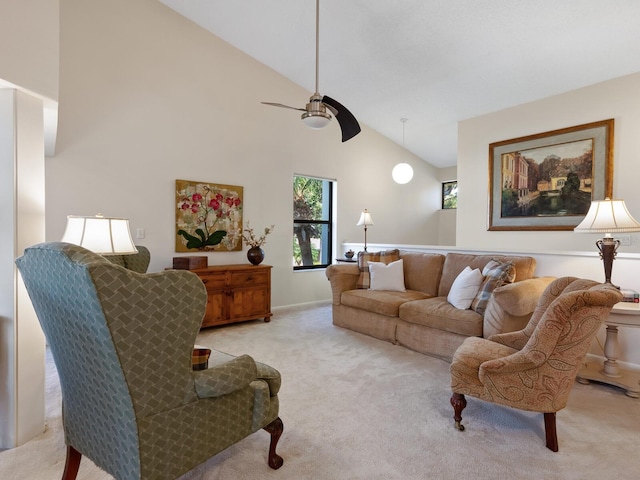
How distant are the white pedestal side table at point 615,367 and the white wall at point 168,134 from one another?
3.64 meters

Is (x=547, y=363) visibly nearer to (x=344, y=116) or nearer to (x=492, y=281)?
(x=492, y=281)

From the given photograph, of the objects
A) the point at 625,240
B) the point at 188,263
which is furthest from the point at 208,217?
the point at 625,240

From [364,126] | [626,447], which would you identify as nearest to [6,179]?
[626,447]

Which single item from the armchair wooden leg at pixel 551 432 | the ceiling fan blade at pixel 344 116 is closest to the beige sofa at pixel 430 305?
the armchair wooden leg at pixel 551 432

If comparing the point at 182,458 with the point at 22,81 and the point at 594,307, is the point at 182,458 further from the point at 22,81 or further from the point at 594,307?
the point at 22,81

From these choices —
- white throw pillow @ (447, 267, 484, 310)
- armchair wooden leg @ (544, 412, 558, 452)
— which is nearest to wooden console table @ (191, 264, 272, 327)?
white throw pillow @ (447, 267, 484, 310)

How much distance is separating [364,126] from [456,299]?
377 cm

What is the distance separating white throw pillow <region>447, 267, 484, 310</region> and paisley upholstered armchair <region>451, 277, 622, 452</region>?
1094 millimetres

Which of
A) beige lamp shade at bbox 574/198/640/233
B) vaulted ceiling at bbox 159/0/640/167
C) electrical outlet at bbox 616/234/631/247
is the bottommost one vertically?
electrical outlet at bbox 616/234/631/247

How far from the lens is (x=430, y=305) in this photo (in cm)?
327

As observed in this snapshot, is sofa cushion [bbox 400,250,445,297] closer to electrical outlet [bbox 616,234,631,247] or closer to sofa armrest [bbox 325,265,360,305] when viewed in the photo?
sofa armrest [bbox 325,265,360,305]

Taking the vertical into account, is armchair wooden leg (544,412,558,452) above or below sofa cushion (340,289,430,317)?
below

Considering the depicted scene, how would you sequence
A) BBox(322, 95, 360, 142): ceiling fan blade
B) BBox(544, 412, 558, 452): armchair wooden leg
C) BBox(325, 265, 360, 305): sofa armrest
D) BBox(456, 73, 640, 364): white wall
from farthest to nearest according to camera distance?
BBox(325, 265, 360, 305): sofa armrest
BBox(456, 73, 640, 364): white wall
BBox(322, 95, 360, 142): ceiling fan blade
BBox(544, 412, 558, 452): armchair wooden leg

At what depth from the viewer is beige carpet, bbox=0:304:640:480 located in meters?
1.65
